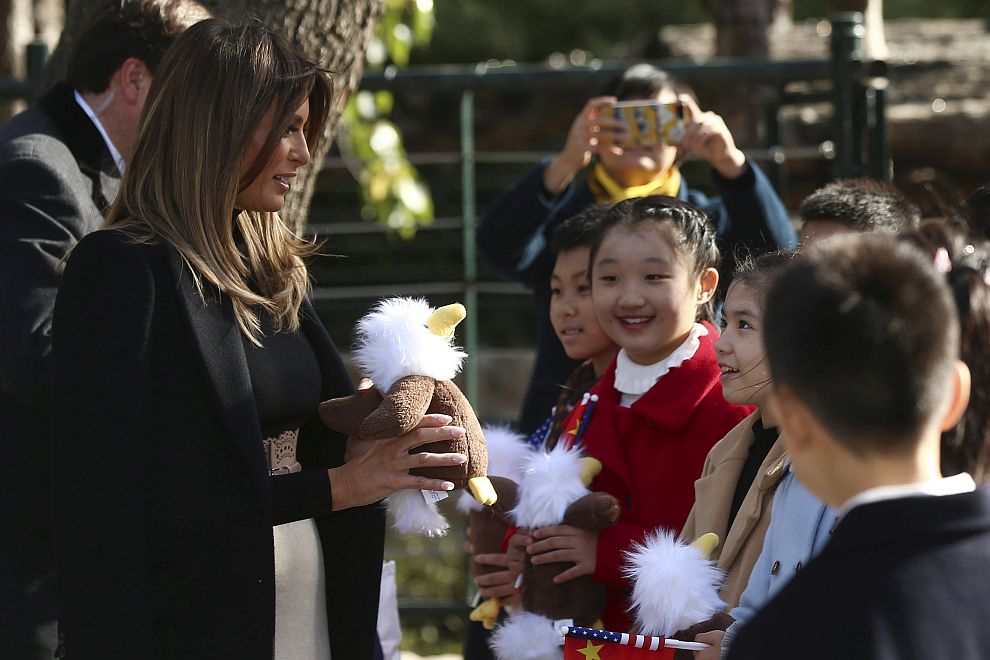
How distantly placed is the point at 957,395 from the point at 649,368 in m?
1.18

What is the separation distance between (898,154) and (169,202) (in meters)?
4.54

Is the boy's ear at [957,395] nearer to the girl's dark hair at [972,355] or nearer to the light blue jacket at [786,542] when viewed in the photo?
the girl's dark hair at [972,355]

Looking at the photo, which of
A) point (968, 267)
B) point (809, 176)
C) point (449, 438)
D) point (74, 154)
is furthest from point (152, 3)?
point (809, 176)

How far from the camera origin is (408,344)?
2186 millimetres

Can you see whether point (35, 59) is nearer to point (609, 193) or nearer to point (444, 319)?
point (609, 193)

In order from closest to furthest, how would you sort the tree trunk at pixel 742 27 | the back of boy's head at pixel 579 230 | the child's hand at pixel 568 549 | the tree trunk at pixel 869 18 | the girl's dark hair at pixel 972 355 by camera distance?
the girl's dark hair at pixel 972 355
the child's hand at pixel 568 549
the back of boy's head at pixel 579 230
the tree trunk at pixel 869 18
the tree trunk at pixel 742 27

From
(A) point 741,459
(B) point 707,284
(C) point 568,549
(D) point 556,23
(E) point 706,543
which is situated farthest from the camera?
(D) point 556,23

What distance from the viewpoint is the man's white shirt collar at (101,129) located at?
Result: 8.78ft

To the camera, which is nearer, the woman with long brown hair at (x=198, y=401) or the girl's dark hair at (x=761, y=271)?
the woman with long brown hair at (x=198, y=401)

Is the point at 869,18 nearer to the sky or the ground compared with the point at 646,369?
nearer to the sky

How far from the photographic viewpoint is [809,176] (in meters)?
Result: 5.96

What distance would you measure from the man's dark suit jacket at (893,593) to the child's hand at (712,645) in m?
0.60

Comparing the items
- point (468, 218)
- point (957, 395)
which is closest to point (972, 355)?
point (957, 395)

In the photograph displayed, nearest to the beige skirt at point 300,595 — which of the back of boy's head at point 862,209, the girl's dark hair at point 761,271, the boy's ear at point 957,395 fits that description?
the girl's dark hair at point 761,271
